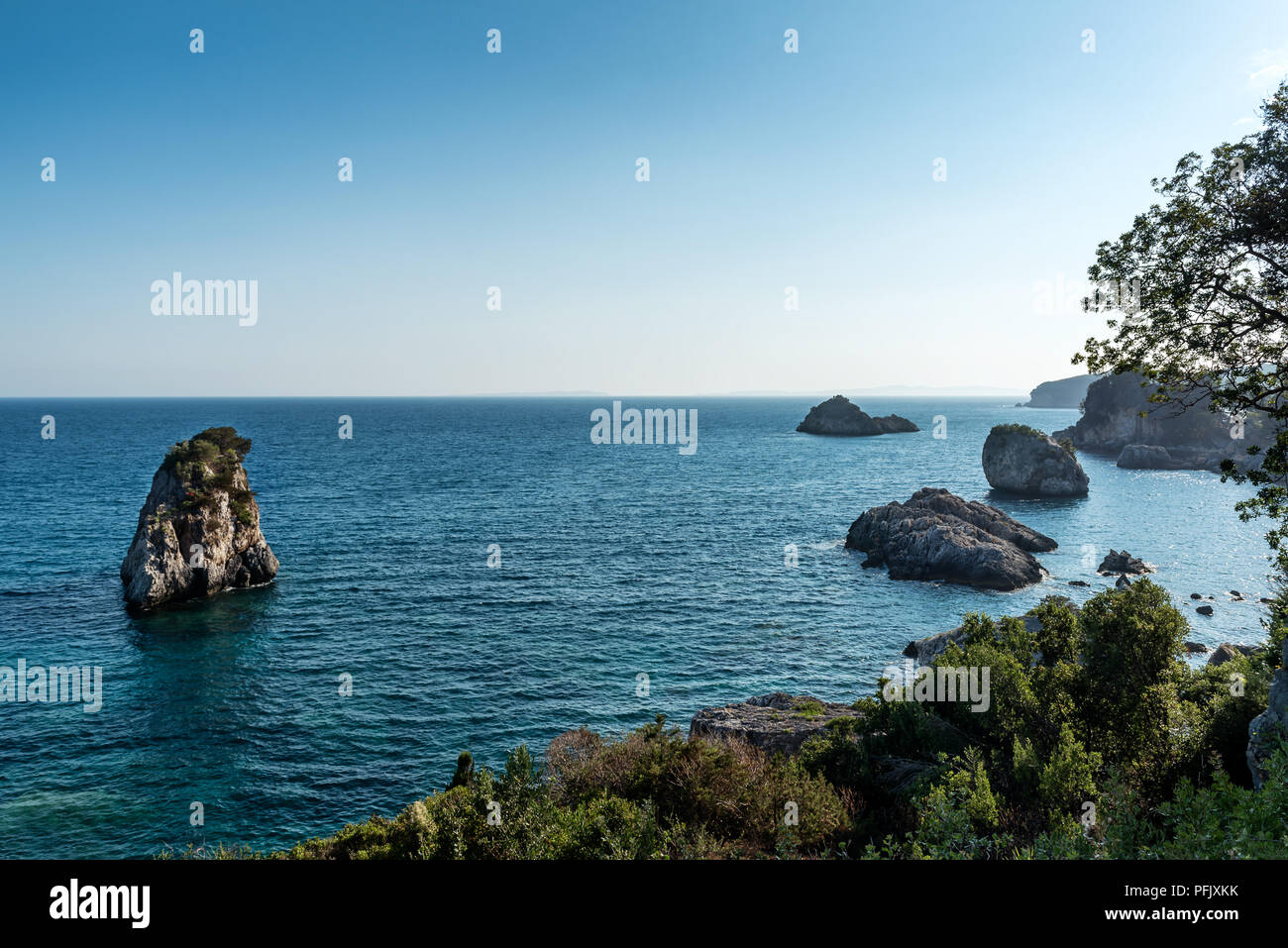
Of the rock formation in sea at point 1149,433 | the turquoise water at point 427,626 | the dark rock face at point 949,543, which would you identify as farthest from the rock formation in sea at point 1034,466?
the dark rock face at point 949,543

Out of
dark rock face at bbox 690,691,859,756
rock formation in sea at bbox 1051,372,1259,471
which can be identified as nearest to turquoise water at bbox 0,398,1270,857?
dark rock face at bbox 690,691,859,756

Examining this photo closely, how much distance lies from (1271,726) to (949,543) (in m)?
50.8

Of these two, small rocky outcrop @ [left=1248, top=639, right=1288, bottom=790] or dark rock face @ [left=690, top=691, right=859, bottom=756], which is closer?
small rocky outcrop @ [left=1248, top=639, right=1288, bottom=790]

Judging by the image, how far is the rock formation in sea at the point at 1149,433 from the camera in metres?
129

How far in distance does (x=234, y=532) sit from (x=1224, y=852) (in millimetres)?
69438

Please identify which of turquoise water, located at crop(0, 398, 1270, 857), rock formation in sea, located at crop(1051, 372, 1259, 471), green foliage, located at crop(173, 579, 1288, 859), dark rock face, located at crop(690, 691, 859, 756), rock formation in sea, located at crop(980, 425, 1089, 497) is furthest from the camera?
rock formation in sea, located at crop(1051, 372, 1259, 471)

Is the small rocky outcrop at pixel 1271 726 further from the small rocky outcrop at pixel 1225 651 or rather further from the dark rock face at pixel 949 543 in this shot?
the dark rock face at pixel 949 543

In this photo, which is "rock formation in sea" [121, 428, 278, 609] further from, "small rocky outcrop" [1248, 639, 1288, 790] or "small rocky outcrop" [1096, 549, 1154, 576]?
"small rocky outcrop" [1096, 549, 1154, 576]

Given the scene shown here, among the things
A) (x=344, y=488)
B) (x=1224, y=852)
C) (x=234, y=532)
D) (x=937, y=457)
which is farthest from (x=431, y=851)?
(x=937, y=457)

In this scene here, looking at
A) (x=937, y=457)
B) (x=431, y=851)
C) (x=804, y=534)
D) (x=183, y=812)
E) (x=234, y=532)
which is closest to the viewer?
(x=431, y=851)

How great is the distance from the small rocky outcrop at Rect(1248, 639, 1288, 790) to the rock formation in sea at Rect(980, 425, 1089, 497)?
96.2m

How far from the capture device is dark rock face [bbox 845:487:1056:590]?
6266cm

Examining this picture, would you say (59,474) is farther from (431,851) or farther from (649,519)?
(431,851)
